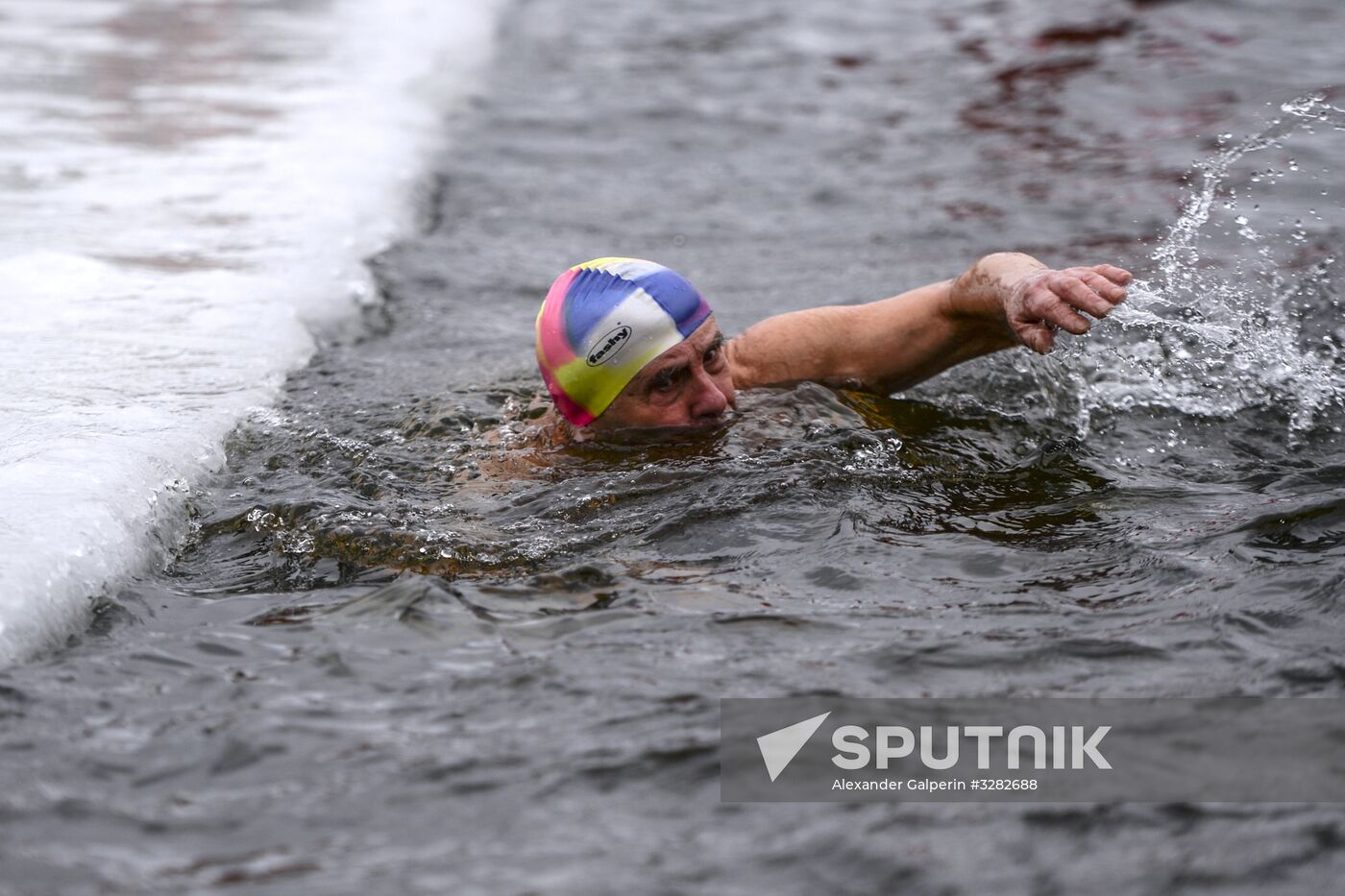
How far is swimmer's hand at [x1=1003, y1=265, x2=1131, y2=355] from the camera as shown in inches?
158

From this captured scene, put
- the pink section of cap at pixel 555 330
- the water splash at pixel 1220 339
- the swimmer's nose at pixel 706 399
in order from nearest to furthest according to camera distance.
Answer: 1. the swimmer's nose at pixel 706 399
2. the pink section of cap at pixel 555 330
3. the water splash at pixel 1220 339


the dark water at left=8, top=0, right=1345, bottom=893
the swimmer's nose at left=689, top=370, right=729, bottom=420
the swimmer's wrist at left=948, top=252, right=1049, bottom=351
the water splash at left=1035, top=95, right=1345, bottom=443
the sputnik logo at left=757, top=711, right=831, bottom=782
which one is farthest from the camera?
the water splash at left=1035, top=95, right=1345, bottom=443

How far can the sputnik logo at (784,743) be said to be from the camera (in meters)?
3.05

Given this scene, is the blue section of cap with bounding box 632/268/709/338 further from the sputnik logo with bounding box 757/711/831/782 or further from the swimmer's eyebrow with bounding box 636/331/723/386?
the sputnik logo with bounding box 757/711/831/782

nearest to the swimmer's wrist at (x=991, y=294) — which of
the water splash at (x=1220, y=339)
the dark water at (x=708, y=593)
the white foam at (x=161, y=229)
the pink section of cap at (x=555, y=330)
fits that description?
the dark water at (x=708, y=593)

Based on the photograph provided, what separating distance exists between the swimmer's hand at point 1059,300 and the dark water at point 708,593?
591 millimetres

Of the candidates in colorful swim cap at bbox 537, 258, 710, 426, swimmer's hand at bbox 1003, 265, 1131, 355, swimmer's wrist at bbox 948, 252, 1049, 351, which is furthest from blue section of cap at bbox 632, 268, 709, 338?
swimmer's hand at bbox 1003, 265, 1131, 355

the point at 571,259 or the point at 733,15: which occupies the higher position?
the point at 733,15

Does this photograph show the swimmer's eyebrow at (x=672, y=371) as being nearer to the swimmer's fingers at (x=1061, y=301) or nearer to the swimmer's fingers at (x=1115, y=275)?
the swimmer's fingers at (x=1061, y=301)

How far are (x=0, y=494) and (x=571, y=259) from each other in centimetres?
422

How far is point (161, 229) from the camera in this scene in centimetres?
807

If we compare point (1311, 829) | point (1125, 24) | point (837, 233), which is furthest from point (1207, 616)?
point (1125, 24)

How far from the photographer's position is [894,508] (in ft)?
14.6

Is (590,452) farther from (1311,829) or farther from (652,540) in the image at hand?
(1311,829)
